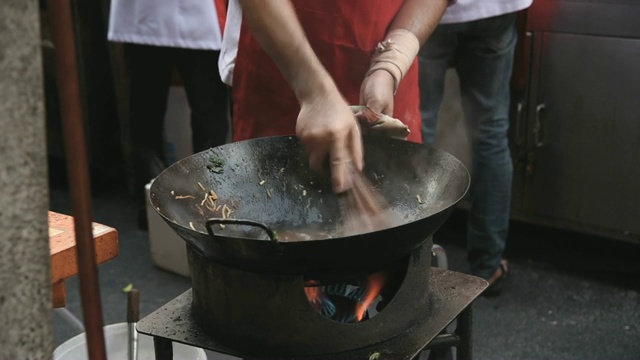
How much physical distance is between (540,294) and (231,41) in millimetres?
1988

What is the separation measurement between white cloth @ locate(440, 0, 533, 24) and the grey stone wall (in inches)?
94.5

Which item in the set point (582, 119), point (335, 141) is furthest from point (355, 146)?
point (582, 119)

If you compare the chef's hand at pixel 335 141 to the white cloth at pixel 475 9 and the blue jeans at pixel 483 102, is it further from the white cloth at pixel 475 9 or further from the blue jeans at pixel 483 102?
the blue jeans at pixel 483 102

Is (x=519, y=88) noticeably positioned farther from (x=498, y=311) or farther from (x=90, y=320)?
(x=90, y=320)

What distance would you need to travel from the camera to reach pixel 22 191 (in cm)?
91

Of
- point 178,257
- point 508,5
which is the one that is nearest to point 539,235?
point 508,5

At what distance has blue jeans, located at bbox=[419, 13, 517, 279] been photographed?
128 inches

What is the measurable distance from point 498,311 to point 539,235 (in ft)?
2.61

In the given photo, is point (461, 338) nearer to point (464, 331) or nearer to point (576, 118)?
point (464, 331)

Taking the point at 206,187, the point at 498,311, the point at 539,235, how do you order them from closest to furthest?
the point at 206,187, the point at 498,311, the point at 539,235

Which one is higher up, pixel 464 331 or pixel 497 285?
pixel 464 331

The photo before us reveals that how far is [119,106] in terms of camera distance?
469cm

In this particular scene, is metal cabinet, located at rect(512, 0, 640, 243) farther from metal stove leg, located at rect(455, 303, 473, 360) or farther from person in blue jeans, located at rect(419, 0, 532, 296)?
metal stove leg, located at rect(455, 303, 473, 360)

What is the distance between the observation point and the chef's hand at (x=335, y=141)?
1634mm
